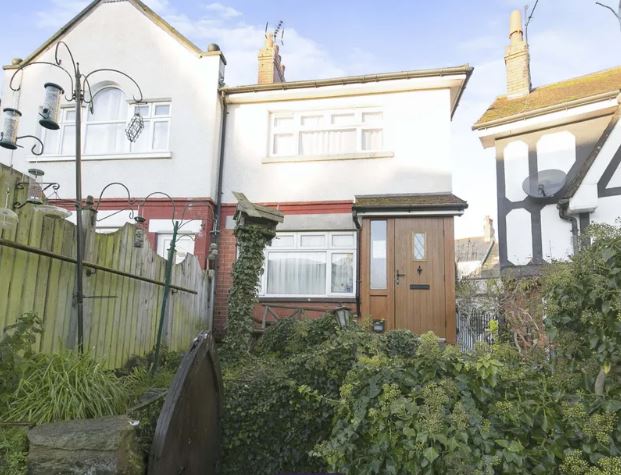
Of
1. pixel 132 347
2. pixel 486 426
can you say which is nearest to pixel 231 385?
pixel 132 347

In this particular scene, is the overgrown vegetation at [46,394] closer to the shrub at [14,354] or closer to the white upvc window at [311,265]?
the shrub at [14,354]

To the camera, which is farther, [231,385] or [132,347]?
[132,347]

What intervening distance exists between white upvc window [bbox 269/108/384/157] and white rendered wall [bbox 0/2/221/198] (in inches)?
57.7

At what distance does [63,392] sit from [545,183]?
984 cm

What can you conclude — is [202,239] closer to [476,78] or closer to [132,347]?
[132,347]

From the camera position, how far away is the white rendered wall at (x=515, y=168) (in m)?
10.3

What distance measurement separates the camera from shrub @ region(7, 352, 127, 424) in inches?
116

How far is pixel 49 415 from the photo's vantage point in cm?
292

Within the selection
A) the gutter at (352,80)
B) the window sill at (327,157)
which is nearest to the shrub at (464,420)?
the window sill at (327,157)

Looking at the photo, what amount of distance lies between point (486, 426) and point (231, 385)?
94.3 inches

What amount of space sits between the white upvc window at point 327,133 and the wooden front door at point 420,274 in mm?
2202

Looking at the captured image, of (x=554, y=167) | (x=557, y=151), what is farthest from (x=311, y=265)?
(x=557, y=151)

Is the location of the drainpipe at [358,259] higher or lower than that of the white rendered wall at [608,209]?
lower

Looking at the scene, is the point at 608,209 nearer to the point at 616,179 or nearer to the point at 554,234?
the point at 616,179
